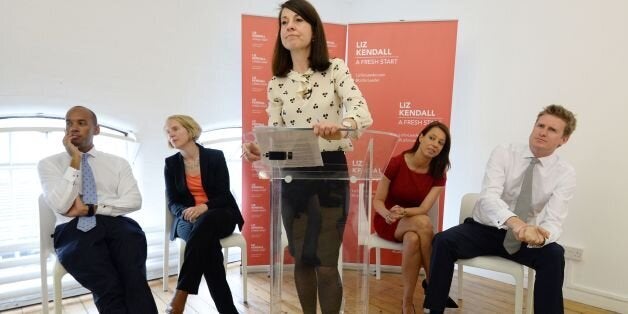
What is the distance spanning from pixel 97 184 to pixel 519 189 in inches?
106

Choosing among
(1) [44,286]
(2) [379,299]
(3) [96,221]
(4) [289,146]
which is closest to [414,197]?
(2) [379,299]

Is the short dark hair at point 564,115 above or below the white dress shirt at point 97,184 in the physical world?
above

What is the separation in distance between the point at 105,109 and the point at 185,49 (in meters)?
0.82

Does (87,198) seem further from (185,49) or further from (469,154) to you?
(469,154)

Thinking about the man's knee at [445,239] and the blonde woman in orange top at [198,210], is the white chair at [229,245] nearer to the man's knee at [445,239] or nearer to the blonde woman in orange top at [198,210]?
the blonde woman in orange top at [198,210]

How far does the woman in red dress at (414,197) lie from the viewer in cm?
249

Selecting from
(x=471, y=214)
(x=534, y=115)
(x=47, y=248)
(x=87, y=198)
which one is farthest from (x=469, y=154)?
(x=47, y=248)

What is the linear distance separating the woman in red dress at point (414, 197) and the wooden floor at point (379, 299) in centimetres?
26

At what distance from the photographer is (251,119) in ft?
10.6

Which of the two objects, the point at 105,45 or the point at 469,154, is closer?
the point at 105,45

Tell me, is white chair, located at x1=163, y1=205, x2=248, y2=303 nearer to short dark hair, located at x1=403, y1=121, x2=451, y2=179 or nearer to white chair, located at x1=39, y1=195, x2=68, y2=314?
white chair, located at x1=39, y1=195, x2=68, y2=314

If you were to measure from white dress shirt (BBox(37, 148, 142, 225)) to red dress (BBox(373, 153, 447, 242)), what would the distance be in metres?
1.66

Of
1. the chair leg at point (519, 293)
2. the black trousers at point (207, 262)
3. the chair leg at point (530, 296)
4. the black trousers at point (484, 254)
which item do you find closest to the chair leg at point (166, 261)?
the black trousers at point (207, 262)

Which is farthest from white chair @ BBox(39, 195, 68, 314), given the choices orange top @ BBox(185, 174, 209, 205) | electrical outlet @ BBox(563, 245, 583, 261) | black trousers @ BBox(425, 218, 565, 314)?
electrical outlet @ BBox(563, 245, 583, 261)
